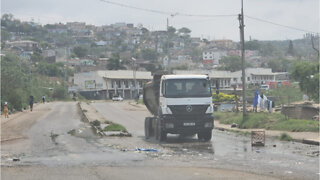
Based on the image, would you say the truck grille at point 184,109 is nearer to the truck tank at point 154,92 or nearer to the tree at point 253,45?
the truck tank at point 154,92

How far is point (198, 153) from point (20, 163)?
5.73 metres

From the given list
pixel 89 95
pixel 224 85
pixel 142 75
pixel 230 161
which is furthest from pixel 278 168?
pixel 89 95

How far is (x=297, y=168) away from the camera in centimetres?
1303

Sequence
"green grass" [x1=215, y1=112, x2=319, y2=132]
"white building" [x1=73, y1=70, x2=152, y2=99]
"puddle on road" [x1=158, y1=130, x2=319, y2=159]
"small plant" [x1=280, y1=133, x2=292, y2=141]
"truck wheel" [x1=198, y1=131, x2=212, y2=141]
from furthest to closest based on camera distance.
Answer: "white building" [x1=73, y1=70, x2=152, y2=99]
"green grass" [x1=215, y1=112, x2=319, y2=132]
"truck wheel" [x1=198, y1=131, x2=212, y2=141]
"small plant" [x1=280, y1=133, x2=292, y2=141]
"puddle on road" [x1=158, y1=130, x2=319, y2=159]

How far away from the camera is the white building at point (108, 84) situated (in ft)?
351

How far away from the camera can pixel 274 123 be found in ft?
89.4

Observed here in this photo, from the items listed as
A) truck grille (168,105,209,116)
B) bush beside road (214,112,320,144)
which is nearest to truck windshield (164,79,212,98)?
truck grille (168,105,209,116)

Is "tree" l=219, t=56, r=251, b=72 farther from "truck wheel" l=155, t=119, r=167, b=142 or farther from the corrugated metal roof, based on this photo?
"truck wheel" l=155, t=119, r=167, b=142

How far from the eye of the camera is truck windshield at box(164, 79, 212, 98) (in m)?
20.8

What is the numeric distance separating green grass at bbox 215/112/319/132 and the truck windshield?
222 inches

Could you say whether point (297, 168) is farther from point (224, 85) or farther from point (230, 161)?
point (224, 85)

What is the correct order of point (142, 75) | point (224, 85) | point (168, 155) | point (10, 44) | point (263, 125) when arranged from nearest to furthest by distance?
point (168, 155) → point (263, 125) → point (224, 85) → point (142, 75) → point (10, 44)

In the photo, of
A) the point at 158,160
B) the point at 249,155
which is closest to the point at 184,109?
the point at 249,155

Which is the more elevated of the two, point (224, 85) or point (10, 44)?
point (10, 44)
